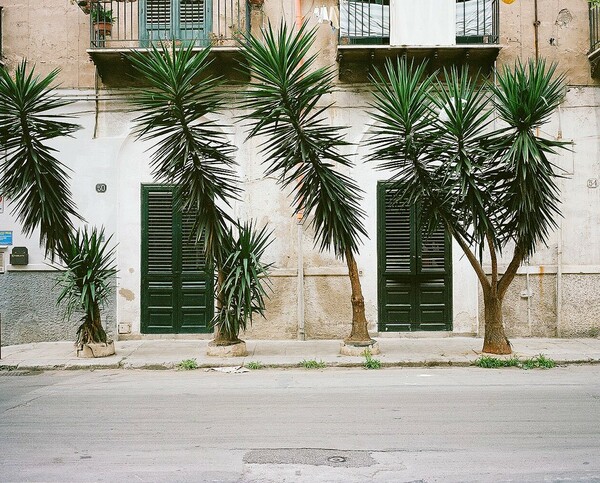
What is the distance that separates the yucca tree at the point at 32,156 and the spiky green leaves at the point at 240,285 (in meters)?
2.66

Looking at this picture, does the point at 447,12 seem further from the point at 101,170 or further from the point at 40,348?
the point at 40,348

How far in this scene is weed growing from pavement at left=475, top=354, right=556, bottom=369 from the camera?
10422mm

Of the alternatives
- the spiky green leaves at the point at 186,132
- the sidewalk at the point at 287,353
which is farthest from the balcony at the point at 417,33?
the sidewalk at the point at 287,353

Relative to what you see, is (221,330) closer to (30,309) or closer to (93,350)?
(93,350)

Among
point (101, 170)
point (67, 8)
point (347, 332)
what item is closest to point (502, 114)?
point (347, 332)

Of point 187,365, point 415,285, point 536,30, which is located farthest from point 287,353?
point 536,30

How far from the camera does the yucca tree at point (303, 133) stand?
10195 mm

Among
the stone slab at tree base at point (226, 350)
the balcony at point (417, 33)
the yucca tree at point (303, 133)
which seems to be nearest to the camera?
the yucca tree at point (303, 133)

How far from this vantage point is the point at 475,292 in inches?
515

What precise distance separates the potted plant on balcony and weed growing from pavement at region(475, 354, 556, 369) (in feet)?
30.4

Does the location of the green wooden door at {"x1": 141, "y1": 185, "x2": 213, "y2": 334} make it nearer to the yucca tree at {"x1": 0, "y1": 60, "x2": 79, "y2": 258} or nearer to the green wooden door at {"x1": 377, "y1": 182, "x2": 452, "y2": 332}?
the yucca tree at {"x1": 0, "y1": 60, "x2": 79, "y2": 258}

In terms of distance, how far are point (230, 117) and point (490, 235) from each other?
18.7 feet

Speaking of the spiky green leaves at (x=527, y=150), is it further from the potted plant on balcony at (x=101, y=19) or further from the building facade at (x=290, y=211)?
the potted plant on balcony at (x=101, y=19)

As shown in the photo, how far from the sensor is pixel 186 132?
33.8 ft
